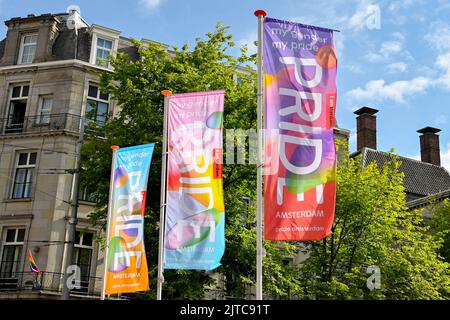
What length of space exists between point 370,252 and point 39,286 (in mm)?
16039

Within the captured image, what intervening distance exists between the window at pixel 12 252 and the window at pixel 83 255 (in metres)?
2.74

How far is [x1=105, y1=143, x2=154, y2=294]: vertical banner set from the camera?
16156 millimetres

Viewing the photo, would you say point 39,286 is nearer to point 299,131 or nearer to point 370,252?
point 370,252

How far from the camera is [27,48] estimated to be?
33.9 m

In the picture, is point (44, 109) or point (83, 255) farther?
point (44, 109)

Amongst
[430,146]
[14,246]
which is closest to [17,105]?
[14,246]

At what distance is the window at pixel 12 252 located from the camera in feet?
95.1

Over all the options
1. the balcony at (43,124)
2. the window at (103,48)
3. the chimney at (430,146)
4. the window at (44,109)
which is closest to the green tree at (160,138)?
the balcony at (43,124)

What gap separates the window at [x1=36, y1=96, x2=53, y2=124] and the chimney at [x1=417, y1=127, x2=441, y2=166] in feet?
108

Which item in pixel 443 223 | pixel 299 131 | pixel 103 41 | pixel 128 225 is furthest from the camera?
pixel 443 223

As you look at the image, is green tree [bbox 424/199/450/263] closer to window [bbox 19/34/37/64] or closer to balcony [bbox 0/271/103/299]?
balcony [bbox 0/271/103/299]

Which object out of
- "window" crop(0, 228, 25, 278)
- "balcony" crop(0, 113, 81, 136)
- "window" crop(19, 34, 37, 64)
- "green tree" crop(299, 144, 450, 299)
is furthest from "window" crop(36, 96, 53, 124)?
"green tree" crop(299, 144, 450, 299)

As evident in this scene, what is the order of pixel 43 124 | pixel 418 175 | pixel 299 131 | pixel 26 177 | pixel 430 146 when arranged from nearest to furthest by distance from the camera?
pixel 299 131 < pixel 26 177 < pixel 43 124 < pixel 418 175 < pixel 430 146
